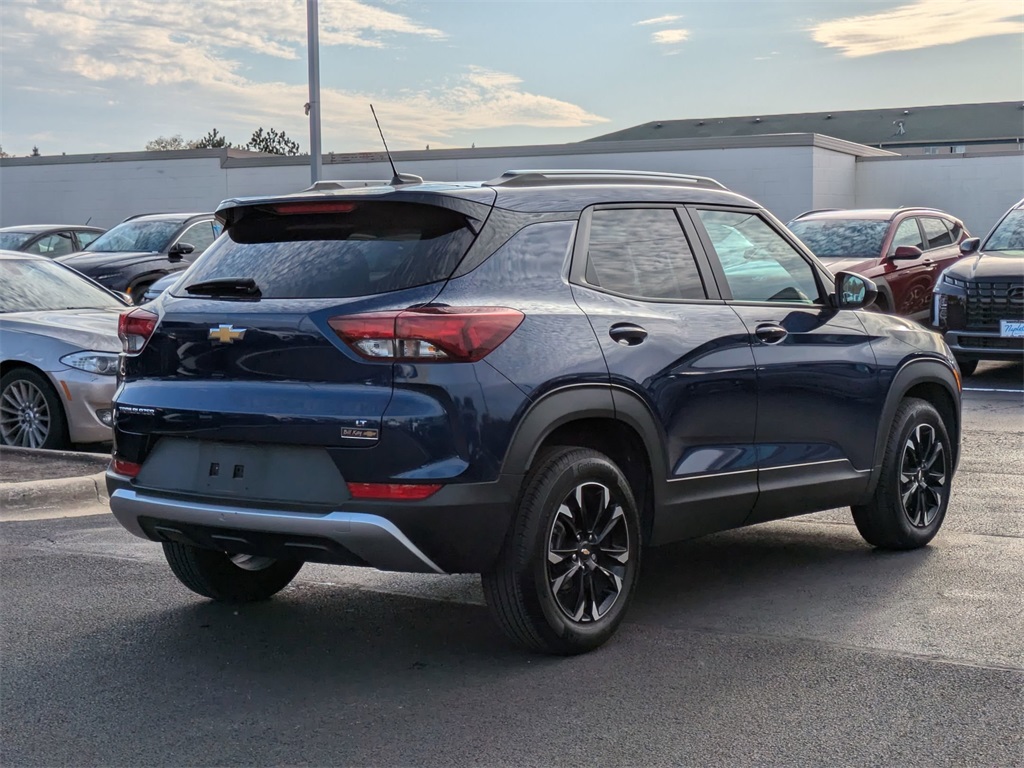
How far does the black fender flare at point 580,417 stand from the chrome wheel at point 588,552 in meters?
0.26

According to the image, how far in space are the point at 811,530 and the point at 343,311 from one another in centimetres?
370

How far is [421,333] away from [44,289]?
23.3ft

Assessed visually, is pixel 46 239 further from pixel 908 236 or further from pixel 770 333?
pixel 770 333

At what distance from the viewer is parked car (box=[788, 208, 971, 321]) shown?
15273 millimetres

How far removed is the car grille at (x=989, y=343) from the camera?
44.2 feet

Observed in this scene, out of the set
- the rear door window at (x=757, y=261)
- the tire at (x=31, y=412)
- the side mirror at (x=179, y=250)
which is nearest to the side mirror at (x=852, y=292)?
the rear door window at (x=757, y=261)

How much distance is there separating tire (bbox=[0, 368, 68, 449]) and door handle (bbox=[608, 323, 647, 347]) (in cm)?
563

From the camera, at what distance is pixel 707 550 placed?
6918mm

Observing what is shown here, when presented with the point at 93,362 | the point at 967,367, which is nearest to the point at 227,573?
the point at 93,362

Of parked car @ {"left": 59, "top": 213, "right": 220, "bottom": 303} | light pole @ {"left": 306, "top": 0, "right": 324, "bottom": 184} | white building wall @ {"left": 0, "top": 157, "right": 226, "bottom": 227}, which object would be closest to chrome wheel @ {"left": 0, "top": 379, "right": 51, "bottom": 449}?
parked car @ {"left": 59, "top": 213, "right": 220, "bottom": 303}

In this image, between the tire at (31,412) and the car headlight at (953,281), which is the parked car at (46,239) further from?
the car headlight at (953,281)

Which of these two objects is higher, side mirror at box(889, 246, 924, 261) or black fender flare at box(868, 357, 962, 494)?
side mirror at box(889, 246, 924, 261)

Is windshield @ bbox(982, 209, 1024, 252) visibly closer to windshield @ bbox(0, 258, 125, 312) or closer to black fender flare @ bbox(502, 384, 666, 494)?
windshield @ bbox(0, 258, 125, 312)

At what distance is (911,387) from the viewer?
6734 mm
